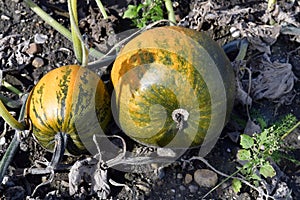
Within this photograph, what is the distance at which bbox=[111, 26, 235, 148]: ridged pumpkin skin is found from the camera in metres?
3.11

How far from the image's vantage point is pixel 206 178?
11.2ft

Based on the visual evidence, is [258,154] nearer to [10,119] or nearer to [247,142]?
[247,142]

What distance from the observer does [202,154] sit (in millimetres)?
3543

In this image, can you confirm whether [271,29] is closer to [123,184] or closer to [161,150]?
[161,150]

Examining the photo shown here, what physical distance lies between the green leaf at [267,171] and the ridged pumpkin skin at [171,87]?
35 cm

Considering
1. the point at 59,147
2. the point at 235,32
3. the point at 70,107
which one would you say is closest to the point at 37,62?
the point at 70,107

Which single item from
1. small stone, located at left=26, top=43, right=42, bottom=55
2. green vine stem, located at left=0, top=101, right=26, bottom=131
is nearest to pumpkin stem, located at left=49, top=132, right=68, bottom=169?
green vine stem, located at left=0, top=101, right=26, bottom=131

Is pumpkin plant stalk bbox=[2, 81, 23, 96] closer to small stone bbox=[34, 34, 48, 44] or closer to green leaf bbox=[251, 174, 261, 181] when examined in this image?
small stone bbox=[34, 34, 48, 44]

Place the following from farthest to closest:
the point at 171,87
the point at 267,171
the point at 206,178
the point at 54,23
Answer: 1. the point at 54,23
2. the point at 206,178
3. the point at 267,171
4. the point at 171,87

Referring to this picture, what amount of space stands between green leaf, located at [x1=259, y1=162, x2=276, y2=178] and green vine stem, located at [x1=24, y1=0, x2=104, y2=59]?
137 cm

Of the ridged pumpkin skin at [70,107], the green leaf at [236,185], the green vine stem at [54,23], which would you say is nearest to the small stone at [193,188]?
the green leaf at [236,185]

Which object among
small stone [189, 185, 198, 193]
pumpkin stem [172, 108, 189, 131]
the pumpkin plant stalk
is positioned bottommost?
small stone [189, 185, 198, 193]

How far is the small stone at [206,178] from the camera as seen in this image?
341 cm

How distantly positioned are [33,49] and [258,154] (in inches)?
71.0
